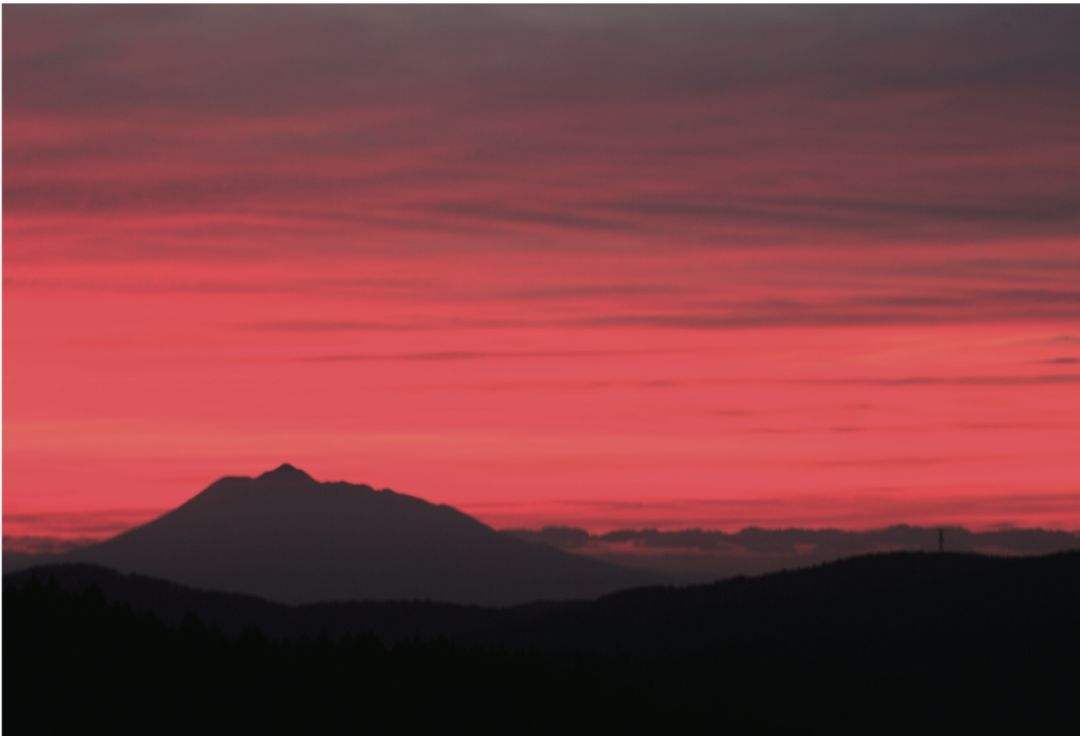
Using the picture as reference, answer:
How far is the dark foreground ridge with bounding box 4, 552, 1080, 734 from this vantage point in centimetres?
3506

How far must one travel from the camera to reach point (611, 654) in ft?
198

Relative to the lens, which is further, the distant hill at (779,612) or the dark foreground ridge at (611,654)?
the distant hill at (779,612)

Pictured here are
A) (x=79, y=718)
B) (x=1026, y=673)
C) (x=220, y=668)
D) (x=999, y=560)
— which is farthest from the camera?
(x=999, y=560)

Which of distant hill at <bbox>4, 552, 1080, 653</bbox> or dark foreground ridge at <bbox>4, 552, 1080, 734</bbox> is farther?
distant hill at <bbox>4, 552, 1080, 653</bbox>

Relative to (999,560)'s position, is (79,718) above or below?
below

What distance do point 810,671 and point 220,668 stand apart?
2427 cm

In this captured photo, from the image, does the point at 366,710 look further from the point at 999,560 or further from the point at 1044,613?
the point at 999,560

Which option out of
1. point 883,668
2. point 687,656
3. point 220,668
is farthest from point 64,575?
point 220,668

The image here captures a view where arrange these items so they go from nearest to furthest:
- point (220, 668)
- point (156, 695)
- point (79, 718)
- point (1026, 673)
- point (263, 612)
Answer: point (79, 718), point (156, 695), point (220, 668), point (1026, 673), point (263, 612)

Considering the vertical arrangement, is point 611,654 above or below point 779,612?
below

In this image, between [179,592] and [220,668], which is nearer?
[220,668]

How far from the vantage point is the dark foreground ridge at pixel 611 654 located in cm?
3506

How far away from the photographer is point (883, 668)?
5584cm

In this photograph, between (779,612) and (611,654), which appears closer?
(611,654)
